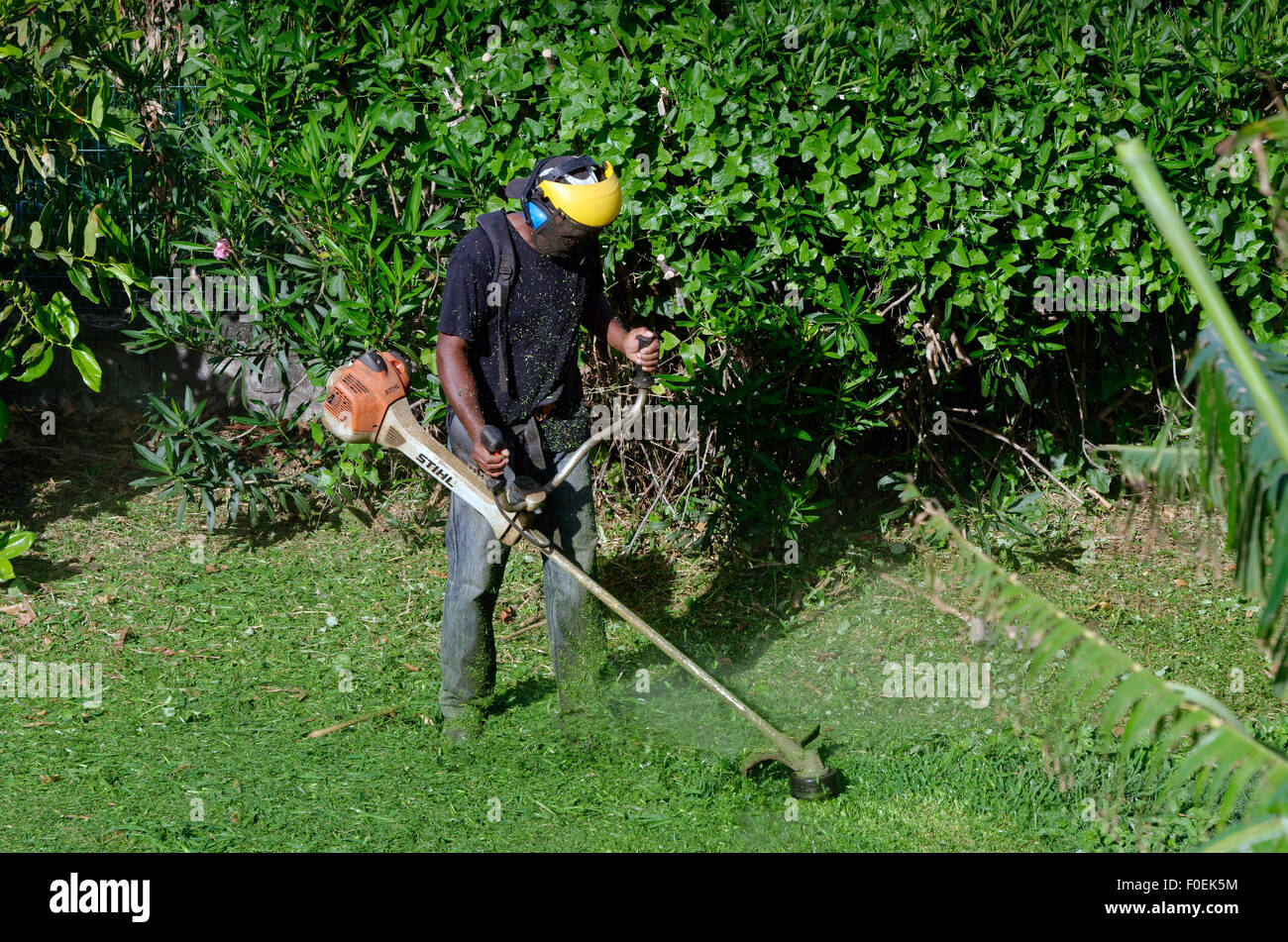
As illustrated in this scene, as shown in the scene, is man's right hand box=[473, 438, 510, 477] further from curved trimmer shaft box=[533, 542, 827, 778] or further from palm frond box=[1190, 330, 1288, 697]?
palm frond box=[1190, 330, 1288, 697]

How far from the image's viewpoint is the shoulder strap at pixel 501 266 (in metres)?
4.15

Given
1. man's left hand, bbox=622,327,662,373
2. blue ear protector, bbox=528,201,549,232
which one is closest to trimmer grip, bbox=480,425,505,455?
man's left hand, bbox=622,327,662,373

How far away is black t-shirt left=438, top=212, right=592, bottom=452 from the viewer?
4098 millimetres

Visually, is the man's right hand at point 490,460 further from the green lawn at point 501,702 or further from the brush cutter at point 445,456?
the green lawn at point 501,702

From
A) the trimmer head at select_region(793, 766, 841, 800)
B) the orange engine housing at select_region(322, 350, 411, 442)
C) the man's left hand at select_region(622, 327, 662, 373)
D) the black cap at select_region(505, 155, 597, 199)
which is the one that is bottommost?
the trimmer head at select_region(793, 766, 841, 800)

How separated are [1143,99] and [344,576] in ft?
13.5

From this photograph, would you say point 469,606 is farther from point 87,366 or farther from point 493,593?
point 87,366

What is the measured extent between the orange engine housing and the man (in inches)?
9.4

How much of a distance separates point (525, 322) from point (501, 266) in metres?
0.22

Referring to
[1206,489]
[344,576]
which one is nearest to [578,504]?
[344,576]

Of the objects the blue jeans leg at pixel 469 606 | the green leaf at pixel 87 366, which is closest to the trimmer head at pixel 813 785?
the blue jeans leg at pixel 469 606

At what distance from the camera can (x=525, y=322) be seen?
4273 millimetres

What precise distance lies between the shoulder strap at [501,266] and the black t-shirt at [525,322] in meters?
0.02
